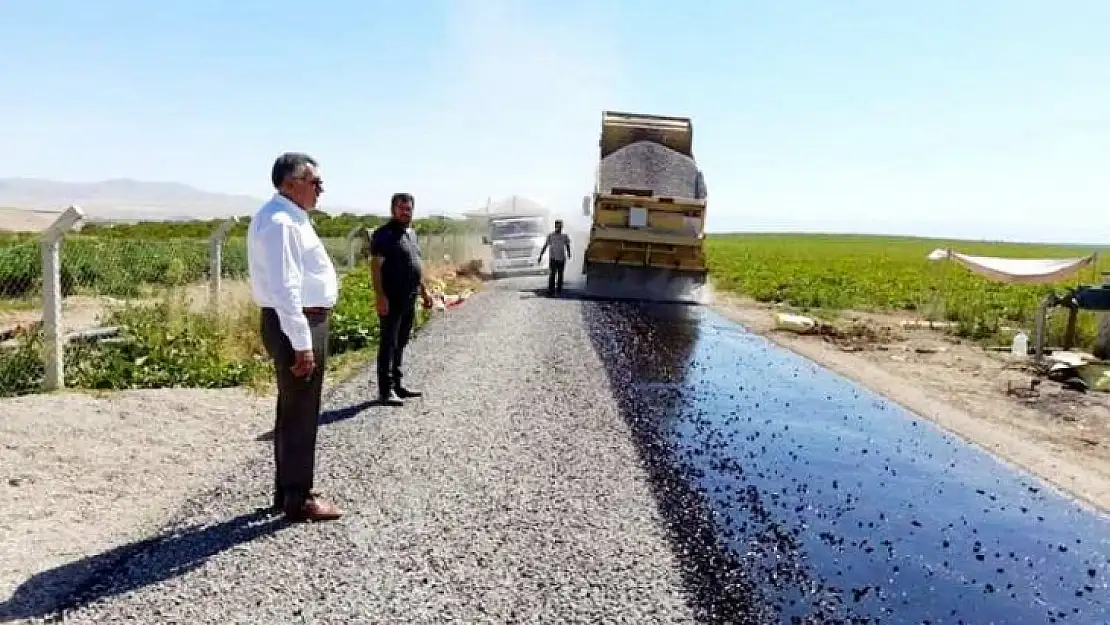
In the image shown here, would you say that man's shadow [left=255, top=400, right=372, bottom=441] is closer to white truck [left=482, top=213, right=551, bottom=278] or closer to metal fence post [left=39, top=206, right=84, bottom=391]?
metal fence post [left=39, top=206, right=84, bottom=391]

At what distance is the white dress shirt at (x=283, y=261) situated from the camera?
14.9 ft

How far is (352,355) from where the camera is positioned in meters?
11.0

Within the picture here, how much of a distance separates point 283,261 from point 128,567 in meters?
1.72

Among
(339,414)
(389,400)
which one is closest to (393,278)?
(389,400)

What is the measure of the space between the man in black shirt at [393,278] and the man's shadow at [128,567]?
2879 millimetres

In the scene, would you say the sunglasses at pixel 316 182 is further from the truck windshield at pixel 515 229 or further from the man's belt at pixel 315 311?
the truck windshield at pixel 515 229

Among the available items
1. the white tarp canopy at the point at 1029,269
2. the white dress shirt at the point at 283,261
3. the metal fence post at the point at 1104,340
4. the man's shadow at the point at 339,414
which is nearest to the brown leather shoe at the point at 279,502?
the white dress shirt at the point at 283,261

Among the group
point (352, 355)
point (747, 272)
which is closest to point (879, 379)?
point (352, 355)

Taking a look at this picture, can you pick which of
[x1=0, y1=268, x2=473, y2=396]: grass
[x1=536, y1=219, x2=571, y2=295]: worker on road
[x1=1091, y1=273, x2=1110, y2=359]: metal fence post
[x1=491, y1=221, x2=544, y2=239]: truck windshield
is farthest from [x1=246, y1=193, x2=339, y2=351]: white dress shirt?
[x1=491, y1=221, x2=544, y2=239]: truck windshield

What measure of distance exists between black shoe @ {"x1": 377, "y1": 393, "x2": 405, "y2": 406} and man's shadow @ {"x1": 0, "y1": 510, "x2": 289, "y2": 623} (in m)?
2.79

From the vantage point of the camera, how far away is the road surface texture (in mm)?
4105

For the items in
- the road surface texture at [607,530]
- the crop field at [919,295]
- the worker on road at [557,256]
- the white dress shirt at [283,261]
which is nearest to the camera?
the road surface texture at [607,530]

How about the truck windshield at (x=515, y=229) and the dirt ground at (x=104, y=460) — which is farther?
the truck windshield at (x=515, y=229)

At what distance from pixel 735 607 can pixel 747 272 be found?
3257 cm
